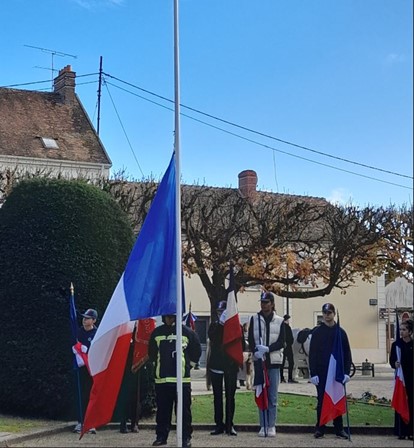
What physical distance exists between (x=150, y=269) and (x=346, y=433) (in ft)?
12.8

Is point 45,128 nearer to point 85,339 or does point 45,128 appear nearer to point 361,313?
point 361,313

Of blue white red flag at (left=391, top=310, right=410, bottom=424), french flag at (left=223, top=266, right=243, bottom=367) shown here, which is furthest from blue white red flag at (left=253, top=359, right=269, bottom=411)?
blue white red flag at (left=391, top=310, right=410, bottom=424)

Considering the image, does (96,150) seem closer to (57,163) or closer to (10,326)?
(57,163)

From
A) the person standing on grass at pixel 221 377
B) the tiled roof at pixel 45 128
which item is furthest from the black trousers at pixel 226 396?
the tiled roof at pixel 45 128

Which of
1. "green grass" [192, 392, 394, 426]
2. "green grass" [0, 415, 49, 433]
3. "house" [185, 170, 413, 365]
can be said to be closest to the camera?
"green grass" [0, 415, 49, 433]

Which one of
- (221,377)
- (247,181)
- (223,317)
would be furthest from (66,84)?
(221,377)

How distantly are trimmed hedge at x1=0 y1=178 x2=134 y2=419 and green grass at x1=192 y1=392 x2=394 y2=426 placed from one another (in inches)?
93.7

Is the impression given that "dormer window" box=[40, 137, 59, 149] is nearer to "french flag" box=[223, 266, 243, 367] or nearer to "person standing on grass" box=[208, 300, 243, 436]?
"person standing on grass" box=[208, 300, 243, 436]

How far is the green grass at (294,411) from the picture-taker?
1170 cm

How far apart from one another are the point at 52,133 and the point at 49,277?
85.1ft

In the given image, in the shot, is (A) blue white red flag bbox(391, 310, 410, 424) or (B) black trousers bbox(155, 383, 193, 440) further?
(A) blue white red flag bbox(391, 310, 410, 424)

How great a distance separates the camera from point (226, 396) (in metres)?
10.5

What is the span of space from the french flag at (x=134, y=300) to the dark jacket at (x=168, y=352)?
1.35 feet

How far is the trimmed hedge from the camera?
1120cm
